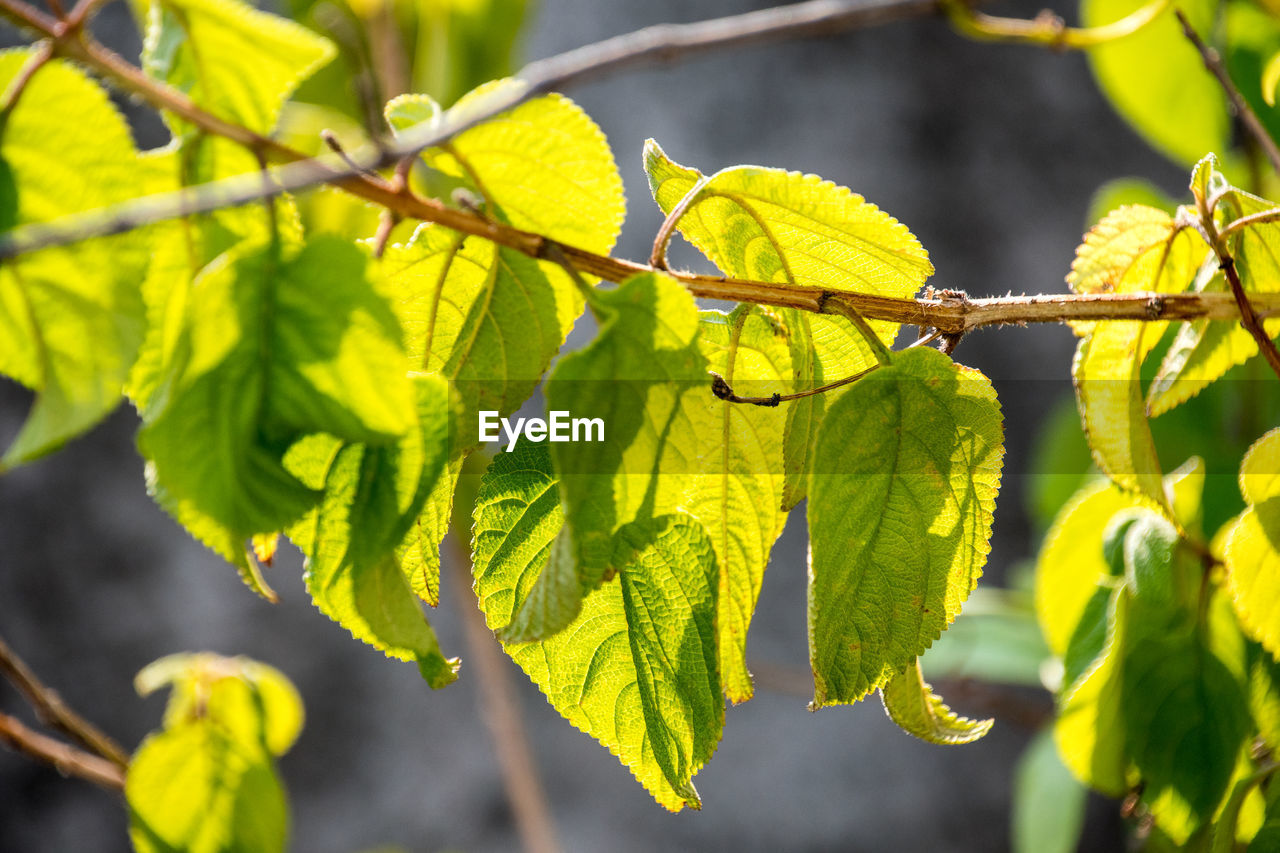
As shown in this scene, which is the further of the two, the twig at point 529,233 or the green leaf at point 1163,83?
the green leaf at point 1163,83

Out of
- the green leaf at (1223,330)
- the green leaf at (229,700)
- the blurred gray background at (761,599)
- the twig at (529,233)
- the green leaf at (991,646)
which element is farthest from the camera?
the blurred gray background at (761,599)

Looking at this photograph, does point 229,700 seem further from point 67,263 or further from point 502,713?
point 67,263

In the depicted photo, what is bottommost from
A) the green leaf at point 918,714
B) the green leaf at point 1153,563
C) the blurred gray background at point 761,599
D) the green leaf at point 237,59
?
the blurred gray background at point 761,599

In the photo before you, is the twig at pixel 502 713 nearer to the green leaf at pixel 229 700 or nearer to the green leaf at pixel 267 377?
the green leaf at pixel 229 700

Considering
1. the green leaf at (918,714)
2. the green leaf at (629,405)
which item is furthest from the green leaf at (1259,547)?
the green leaf at (629,405)

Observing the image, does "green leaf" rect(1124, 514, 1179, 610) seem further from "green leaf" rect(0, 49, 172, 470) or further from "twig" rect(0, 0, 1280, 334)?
"green leaf" rect(0, 49, 172, 470)

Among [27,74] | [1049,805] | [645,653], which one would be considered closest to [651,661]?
[645,653]

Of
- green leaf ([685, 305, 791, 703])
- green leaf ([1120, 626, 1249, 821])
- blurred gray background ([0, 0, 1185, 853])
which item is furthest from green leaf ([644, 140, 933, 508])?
blurred gray background ([0, 0, 1185, 853])
